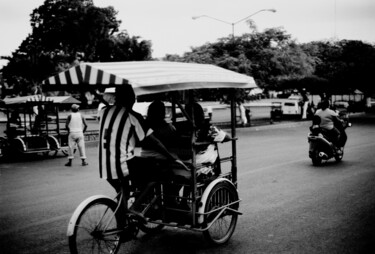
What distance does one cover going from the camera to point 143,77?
173 inches

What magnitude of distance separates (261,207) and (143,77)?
379 centimetres

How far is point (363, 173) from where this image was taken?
33.4ft

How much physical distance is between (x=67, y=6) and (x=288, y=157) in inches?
1549

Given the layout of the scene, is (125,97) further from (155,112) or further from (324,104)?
(324,104)

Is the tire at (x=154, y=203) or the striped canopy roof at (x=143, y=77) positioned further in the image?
the tire at (x=154, y=203)

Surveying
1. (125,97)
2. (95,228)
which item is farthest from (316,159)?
(95,228)

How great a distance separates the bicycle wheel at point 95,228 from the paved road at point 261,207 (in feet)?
1.64

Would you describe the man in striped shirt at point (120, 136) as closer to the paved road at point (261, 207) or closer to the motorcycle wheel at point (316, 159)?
the paved road at point (261, 207)

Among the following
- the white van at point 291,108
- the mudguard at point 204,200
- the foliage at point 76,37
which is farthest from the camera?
the foliage at point 76,37

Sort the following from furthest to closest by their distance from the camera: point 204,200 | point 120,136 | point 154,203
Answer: point 154,203
point 204,200
point 120,136

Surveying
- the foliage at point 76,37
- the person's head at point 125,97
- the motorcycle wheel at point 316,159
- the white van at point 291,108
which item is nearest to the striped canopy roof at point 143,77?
the person's head at point 125,97

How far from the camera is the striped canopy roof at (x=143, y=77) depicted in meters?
4.29

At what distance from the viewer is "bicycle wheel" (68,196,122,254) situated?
4.41 meters

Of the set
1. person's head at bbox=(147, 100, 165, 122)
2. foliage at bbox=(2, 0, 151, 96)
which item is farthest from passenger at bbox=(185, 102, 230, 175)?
foliage at bbox=(2, 0, 151, 96)
